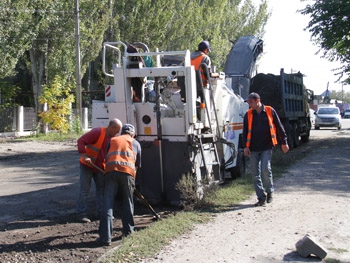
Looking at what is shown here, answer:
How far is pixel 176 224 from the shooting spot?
6.24 meters

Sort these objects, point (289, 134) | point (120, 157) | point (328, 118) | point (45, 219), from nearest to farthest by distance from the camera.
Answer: point (120, 157)
point (45, 219)
point (289, 134)
point (328, 118)

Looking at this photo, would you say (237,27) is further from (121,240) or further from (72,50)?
(121,240)

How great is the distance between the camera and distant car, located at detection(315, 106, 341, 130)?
33.4m

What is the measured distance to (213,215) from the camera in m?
6.89

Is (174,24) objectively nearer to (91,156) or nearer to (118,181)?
(91,156)

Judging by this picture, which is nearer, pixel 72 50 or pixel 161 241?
pixel 161 241

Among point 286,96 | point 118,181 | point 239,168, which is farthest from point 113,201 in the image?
point 286,96

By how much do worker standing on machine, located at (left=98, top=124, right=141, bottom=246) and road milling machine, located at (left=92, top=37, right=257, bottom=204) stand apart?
1.33 metres

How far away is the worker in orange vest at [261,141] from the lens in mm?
7477

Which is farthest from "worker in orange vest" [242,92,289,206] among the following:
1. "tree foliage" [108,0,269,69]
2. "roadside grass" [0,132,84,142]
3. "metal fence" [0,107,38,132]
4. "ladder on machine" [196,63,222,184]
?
"tree foliage" [108,0,269,69]

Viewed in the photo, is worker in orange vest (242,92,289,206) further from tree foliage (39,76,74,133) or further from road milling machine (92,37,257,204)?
tree foliage (39,76,74,133)

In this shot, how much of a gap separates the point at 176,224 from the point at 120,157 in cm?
125

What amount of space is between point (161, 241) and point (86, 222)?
5.57 ft

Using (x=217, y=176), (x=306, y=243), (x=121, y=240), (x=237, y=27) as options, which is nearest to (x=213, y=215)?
(x=217, y=176)
